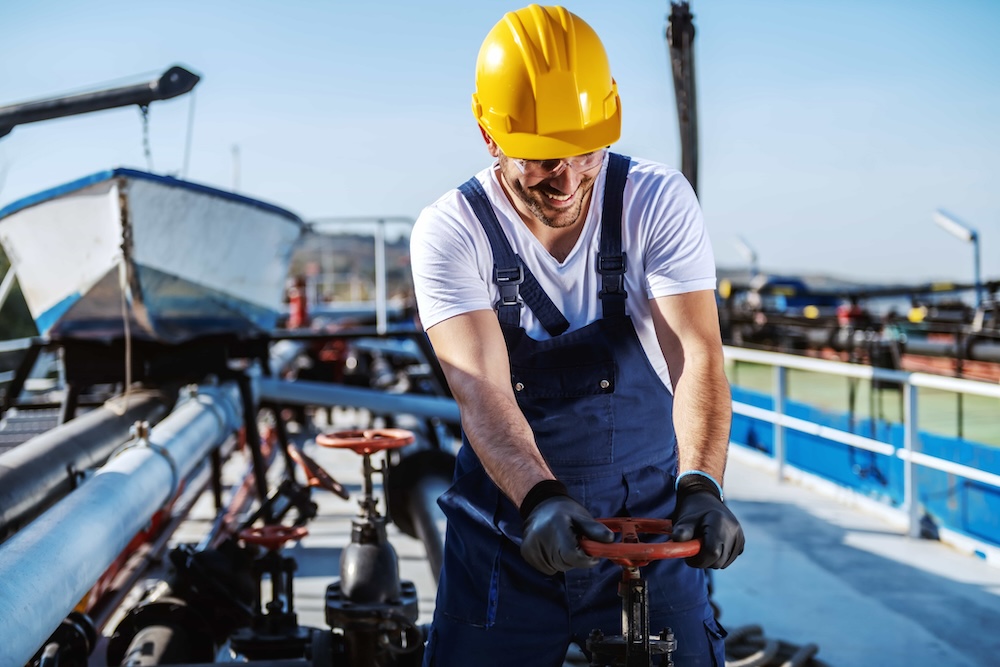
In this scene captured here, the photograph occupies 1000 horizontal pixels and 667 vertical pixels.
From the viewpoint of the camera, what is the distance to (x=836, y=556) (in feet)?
18.9

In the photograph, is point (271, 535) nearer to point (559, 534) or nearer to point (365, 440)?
point (365, 440)

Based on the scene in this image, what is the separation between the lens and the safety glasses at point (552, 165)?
2.27 meters

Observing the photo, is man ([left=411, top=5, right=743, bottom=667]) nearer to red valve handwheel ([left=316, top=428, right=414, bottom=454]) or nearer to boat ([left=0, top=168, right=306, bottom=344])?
red valve handwheel ([left=316, top=428, right=414, bottom=454])

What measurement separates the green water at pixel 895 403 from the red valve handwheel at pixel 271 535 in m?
8.39

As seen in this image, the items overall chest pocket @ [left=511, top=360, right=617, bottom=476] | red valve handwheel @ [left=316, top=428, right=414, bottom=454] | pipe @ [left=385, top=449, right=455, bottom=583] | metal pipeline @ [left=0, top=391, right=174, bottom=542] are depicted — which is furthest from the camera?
pipe @ [left=385, top=449, right=455, bottom=583]

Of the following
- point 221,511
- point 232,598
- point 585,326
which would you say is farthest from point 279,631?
point 221,511

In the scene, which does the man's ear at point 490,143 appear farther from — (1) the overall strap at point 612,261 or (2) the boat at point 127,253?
(2) the boat at point 127,253

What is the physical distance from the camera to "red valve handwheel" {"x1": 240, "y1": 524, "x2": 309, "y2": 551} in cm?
369

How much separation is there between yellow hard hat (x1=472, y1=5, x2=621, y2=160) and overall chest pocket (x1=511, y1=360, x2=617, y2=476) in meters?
0.50

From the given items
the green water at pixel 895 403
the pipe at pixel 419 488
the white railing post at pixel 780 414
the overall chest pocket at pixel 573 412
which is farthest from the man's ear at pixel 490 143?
the green water at pixel 895 403

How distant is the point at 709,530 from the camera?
192 centimetres

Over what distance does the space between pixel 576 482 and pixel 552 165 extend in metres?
0.73

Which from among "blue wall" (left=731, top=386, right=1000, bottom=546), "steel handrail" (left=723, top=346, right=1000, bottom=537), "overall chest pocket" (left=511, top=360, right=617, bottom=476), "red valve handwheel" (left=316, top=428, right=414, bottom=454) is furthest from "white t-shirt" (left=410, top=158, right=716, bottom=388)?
"blue wall" (left=731, top=386, right=1000, bottom=546)

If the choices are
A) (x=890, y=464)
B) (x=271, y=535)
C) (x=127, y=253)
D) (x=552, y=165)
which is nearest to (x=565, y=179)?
(x=552, y=165)
